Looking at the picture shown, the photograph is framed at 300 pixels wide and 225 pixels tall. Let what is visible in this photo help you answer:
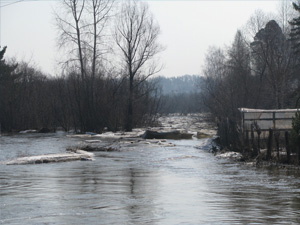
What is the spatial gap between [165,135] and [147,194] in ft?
86.5

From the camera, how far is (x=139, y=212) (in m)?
10.1

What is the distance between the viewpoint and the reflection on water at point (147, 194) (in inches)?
377

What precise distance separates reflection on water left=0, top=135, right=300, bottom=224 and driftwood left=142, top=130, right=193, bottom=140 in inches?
671

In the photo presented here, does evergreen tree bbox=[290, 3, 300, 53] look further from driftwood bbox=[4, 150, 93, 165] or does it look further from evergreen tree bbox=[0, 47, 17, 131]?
driftwood bbox=[4, 150, 93, 165]

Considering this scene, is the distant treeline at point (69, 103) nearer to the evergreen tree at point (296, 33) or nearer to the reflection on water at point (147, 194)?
the evergreen tree at point (296, 33)

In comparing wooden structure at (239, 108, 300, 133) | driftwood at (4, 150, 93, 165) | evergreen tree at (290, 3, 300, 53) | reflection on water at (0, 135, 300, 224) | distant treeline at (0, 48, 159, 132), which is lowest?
reflection on water at (0, 135, 300, 224)

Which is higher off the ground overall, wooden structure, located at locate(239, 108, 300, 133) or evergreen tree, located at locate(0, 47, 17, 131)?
evergreen tree, located at locate(0, 47, 17, 131)

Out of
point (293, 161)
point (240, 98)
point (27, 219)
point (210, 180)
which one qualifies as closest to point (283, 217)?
point (27, 219)

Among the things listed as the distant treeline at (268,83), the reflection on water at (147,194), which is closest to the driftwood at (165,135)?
the distant treeline at (268,83)

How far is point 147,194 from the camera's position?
1241 centimetres

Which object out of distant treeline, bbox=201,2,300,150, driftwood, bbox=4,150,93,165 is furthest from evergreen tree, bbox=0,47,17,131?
driftwood, bbox=4,150,93,165

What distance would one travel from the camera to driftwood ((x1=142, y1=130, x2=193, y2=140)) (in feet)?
124

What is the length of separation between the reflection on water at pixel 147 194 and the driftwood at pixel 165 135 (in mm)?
17031

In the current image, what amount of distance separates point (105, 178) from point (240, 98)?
3412 cm
